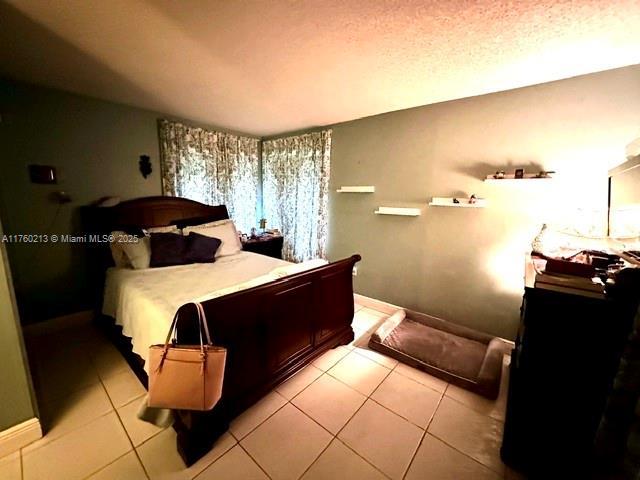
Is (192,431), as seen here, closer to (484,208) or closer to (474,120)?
(484,208)

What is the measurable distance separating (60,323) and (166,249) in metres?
1.29

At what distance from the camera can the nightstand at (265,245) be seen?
3481 millimetres

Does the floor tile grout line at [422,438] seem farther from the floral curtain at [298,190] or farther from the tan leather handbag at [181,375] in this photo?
the floral curtain at [298,190]

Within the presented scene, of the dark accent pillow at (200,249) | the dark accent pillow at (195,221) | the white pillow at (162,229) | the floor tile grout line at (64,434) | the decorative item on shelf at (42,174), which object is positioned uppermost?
the decorative item on shelf at (42,174)

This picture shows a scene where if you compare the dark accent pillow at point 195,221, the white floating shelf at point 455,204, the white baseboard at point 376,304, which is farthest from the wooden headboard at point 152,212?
the white floating shelf at point 455,204

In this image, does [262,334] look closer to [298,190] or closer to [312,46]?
[312,46]

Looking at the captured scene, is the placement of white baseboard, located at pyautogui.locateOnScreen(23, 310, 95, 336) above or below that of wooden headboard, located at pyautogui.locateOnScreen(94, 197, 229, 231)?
below

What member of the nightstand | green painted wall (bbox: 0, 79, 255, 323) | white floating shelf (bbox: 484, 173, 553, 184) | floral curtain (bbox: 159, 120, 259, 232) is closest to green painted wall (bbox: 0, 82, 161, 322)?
green painted wall (bbox: 0, 79, 255, 323)

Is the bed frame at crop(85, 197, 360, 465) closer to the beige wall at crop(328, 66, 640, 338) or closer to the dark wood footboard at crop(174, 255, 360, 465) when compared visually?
the dark wood footboard at crop(174, 255, 360, 465)

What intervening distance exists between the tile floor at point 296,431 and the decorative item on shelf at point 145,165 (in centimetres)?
200

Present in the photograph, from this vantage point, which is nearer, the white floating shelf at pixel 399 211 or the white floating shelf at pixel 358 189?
the white floating shelf at pixel 399 211

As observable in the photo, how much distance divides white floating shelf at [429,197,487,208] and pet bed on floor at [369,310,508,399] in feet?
3.93

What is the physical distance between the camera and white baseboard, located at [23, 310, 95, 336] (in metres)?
2.37

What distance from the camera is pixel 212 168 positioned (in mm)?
3480
